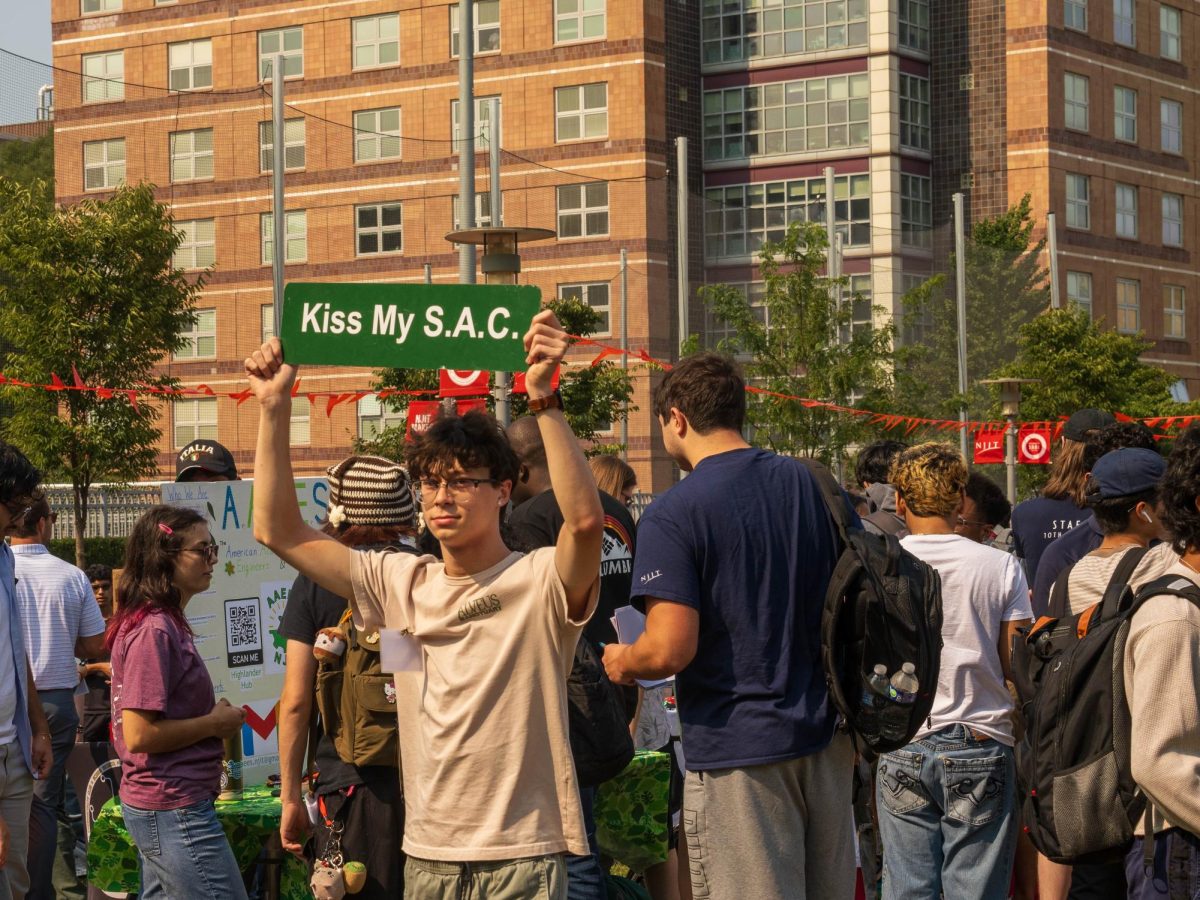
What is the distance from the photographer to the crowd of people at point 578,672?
13.5ft

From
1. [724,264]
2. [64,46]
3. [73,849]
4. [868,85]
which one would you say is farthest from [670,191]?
[73,849]

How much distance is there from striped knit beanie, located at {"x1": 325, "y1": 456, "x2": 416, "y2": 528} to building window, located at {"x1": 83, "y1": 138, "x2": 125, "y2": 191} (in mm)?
54910

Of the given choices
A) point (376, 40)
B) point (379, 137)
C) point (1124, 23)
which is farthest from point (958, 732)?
point (1124, 23)

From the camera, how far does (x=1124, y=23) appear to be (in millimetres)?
56188

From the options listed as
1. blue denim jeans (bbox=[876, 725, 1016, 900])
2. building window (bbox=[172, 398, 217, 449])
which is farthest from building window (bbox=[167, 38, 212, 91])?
blue denim jeans (bbox=[876, 725, 1016, 900])

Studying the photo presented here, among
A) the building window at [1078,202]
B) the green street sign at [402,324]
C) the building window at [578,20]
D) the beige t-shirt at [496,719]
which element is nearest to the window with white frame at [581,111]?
the building window at [578,20]

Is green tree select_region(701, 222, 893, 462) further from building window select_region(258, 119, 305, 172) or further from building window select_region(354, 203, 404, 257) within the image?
building window select_region(258, 119, 305, 172)

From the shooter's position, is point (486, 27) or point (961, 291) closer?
point (961, 291)

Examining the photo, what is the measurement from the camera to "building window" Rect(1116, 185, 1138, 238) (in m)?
55.6

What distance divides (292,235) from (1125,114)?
26841mm

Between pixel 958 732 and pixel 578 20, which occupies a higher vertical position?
pixel 578 20

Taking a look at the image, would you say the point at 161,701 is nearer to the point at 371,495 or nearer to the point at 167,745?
the point at 167,745

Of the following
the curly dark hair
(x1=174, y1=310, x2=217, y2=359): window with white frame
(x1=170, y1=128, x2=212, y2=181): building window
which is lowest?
the curly dark hair

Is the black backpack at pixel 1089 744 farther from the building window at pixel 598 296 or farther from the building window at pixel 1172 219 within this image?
the building window at pixel 1172 219
